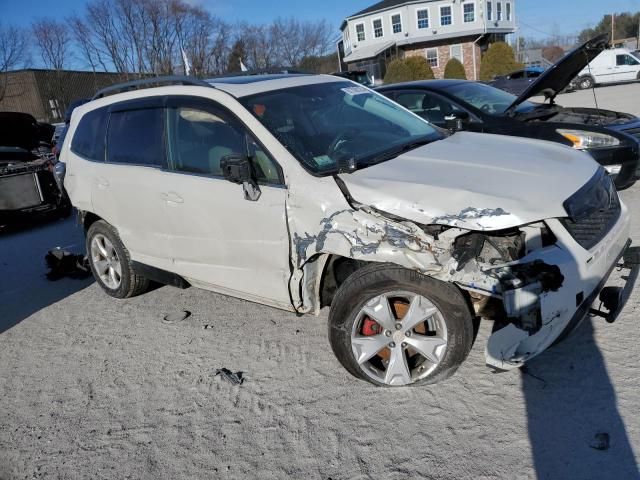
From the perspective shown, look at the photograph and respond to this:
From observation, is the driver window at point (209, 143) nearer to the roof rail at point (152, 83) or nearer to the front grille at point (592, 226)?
the roof rail at point (152, 83)

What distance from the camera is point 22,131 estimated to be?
9.05 meters

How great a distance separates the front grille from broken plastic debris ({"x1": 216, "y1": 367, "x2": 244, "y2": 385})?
2.19 m

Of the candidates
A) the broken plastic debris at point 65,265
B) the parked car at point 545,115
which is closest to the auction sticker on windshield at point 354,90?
the parked car at point 545,115

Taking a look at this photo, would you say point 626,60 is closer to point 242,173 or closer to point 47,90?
point 242,173

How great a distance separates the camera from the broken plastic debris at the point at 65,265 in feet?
19.2

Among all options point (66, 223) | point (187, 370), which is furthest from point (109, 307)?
point (66, 223)

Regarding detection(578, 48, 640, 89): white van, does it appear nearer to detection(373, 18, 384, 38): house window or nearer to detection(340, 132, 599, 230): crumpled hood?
detection(373, 18, 384, 38): house window

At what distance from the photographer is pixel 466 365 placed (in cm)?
322

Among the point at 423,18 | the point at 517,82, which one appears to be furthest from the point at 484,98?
the point at 423,18

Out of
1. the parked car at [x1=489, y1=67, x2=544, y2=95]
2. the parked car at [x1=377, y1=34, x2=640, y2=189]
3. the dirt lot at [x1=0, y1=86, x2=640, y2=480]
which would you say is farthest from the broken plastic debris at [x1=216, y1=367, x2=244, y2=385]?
the parked car at [x1=489, y1=67, x2=544, y2=95]

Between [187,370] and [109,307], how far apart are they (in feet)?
5.56

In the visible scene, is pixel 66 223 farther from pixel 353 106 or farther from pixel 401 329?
pixel 401 329

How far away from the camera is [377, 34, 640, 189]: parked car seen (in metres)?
5.52

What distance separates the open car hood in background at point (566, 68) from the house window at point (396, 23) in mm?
40253
